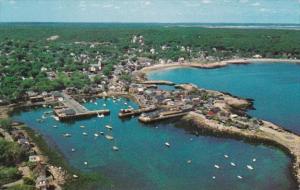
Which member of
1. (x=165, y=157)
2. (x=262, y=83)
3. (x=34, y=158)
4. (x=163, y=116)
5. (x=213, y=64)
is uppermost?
(x=34, y=158)

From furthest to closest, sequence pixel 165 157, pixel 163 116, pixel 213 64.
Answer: pixel 213 64 → pixel 163 116 → pixel 165 157

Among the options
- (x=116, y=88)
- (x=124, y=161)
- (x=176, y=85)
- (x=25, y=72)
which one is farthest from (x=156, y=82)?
(x=124, y=161)

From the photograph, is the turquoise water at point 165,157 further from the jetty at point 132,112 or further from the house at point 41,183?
the house at point 41,183

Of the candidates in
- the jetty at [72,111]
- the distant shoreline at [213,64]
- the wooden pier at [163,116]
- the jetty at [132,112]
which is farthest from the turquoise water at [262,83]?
the jetty at [72,111]

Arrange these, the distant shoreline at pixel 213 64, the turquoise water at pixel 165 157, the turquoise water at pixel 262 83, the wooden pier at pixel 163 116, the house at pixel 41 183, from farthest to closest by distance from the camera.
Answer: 1. the distant shoreline at pixel 213 64
2. the turquoise water at pixel 262 83
3. the wooden pier at pixel 163 116
4. the turquoise water at pixel 165 157
5. the house at pixel 41 183

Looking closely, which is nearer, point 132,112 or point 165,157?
point 165,157

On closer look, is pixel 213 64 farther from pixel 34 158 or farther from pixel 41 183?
pixel 41 183

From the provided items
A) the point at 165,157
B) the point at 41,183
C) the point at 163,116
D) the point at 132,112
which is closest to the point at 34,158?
the point at 41,183
